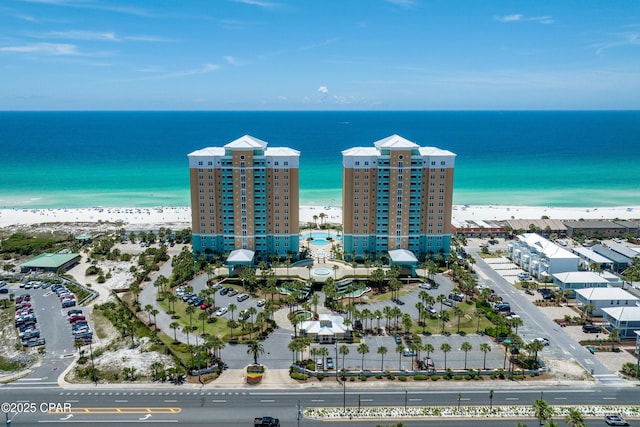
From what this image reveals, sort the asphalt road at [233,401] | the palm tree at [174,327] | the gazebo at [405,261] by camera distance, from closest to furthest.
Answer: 1. the asphalt road at [233,401]
2. the palm tree at [174,327]
3. the gazebo at [405,261]

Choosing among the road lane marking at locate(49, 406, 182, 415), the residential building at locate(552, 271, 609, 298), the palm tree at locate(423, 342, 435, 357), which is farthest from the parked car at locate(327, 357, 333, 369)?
the residential building at locate(552, 271, 609, 298)

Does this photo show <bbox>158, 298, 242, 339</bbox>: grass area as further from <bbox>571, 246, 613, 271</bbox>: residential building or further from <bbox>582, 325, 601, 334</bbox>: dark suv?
<bbox>571, 246, 613, 271</bbox>: residential building

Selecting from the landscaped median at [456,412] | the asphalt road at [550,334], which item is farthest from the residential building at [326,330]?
the asphalt road at [550,334]

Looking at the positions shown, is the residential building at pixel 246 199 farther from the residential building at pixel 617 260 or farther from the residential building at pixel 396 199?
the residential building at pixel 617 260

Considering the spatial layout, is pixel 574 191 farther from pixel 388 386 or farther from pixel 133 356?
pixel 133 356

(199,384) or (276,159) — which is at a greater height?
(276,159)

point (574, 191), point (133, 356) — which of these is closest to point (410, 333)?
point (133, 356)
